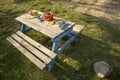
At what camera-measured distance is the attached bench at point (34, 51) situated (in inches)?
166

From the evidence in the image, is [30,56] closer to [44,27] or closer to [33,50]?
[33,50]

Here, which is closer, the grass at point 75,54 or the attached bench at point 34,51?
the attached bench at point 34,51

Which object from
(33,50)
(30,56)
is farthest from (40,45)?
(30,56)

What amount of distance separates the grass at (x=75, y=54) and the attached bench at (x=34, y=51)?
0.38 m

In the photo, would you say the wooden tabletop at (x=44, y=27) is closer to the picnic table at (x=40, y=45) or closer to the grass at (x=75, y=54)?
the picnic table at (x=40, y=45)

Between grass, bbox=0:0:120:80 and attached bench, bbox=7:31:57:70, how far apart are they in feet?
1.25

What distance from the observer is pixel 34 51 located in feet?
15.2

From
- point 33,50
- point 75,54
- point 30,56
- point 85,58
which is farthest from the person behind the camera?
point 75,54

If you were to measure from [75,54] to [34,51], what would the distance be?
1.39 metres

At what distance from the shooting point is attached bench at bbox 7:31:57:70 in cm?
422

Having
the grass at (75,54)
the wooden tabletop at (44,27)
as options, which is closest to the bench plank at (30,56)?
the grass at (75,54)

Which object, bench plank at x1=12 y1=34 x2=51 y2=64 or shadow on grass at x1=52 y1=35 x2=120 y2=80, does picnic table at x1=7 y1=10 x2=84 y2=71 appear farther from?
shadow on grass at x1=52 y1=35 x2=120 y2=80

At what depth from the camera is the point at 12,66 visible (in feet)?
15.9

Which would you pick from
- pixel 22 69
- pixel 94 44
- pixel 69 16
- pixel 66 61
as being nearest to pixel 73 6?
pixel 69 16
